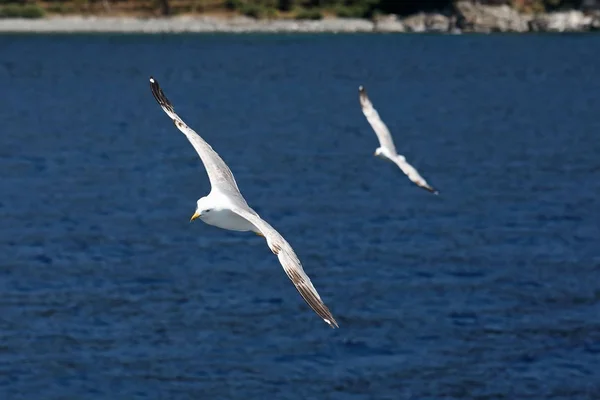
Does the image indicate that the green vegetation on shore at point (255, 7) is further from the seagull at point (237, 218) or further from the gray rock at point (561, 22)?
the seagull at point (237, 218)

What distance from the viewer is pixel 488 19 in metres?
139

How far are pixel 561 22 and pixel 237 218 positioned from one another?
128 m

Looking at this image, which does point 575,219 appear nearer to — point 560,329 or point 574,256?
point 574,256

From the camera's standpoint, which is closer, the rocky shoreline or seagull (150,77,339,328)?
seagull (150,77,339,328)

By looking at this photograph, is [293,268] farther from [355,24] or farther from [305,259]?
[355,24]

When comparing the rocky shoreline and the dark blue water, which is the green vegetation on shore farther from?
the dark blue water

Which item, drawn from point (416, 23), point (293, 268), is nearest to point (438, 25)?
point (416, 23)

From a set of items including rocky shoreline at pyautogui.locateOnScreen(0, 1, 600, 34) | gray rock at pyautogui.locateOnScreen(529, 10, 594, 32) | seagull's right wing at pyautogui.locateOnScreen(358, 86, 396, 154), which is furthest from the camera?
rocky shoreline at pyautogui.locateOnScreen(0, 1, 600, 34)

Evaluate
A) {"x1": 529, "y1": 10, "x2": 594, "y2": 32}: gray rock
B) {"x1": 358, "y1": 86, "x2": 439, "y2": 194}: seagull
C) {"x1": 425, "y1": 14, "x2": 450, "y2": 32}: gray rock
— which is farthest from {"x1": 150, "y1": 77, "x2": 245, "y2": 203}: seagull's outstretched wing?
{"x1": 425, "y1": 14, "x2": 450, "y2": 32}: gray rock

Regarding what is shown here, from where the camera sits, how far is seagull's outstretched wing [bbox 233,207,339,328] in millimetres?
12001

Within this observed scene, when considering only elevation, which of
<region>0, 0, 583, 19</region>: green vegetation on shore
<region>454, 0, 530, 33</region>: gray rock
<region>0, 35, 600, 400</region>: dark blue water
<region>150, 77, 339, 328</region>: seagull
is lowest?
<region>0, 0, 583, 19</region>: green vegetation on shore

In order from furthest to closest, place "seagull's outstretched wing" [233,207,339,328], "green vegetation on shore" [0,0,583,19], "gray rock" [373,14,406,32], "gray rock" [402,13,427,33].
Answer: "green vegetation on shore" [0,0,583,19] → "gray rock" [373,14,406,32] → "gray rock" [402,13,427,33] → "seagull's outstretched wing" [233,207,339,328]

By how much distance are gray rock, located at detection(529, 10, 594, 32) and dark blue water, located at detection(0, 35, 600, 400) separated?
80060 mm

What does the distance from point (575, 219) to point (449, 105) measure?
110ft
